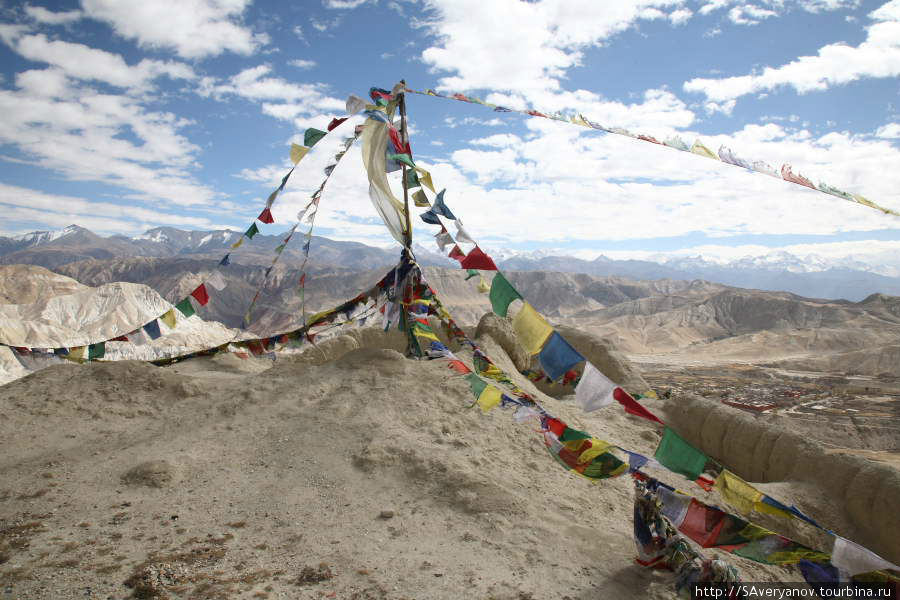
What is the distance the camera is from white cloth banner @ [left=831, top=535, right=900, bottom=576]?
2936 millimetres

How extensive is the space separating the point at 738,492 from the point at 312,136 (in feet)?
24.5

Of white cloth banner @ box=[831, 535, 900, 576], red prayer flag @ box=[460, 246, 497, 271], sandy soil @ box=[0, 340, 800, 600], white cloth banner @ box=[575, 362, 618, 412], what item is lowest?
sandy soil @ box=[0, 340, 800, 600]

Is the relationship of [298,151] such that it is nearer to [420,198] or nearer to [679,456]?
[420,198]

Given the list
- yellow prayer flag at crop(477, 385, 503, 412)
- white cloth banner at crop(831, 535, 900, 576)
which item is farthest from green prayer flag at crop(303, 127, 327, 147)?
white cloth banner at crop(831, 535, 900, 576)

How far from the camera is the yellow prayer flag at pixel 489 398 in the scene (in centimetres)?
502

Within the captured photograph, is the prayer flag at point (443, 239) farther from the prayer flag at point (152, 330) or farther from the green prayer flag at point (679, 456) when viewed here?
the prayer flag at point (152, 330)

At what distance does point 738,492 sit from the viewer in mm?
3611

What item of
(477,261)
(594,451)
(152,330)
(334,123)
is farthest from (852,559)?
(152,330)

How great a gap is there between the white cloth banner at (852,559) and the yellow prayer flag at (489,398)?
288cm

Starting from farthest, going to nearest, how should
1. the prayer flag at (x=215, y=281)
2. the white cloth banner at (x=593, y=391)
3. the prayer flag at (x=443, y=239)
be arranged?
the prayer flag at (x=215, y=281)
the prayer flag at (x=443, y=239)
the white cloth banner at (x=593, y=391)

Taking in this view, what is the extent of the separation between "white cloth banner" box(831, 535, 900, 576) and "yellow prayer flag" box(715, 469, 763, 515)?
0.52 metres

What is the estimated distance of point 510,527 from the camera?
469cm

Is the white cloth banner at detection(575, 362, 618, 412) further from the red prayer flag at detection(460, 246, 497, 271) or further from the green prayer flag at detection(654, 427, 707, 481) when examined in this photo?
the red prayer flag at detection(460, 246, 497, 271)

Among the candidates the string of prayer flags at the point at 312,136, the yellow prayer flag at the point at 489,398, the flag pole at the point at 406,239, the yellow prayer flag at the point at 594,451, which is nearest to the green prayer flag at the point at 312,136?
the string of prayer flags at the point at 312,136
